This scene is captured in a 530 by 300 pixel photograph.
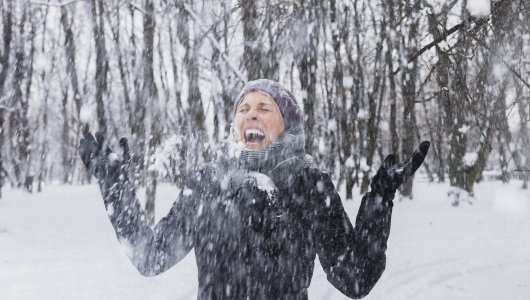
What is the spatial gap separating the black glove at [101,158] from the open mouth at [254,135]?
17.0 inches

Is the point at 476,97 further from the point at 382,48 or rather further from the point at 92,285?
the point at 382,48

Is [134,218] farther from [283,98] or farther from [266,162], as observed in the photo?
[283,98]

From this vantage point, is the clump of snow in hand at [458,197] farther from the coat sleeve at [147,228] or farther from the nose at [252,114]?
the coat sleeve at [147,228]

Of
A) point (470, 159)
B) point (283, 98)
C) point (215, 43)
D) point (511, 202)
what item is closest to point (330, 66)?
point (470, 159)

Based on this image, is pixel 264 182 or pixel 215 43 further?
pixel 215 43

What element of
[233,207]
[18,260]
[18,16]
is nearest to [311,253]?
[233,207]

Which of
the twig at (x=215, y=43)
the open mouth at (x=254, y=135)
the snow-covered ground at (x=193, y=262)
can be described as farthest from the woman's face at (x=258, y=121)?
the twig at (x=215, y=43)

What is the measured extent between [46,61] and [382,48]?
631 inches

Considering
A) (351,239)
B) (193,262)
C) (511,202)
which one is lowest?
(511,202)

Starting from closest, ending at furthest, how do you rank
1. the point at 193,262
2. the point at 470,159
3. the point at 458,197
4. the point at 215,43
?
the point at 193,262, the point at 215,43, the point at 470,159, the point at 458,197

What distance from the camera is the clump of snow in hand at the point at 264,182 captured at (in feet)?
5.24

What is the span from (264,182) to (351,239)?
36 cm

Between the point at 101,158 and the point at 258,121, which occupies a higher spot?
the point at 258,121

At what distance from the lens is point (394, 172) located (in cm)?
164
